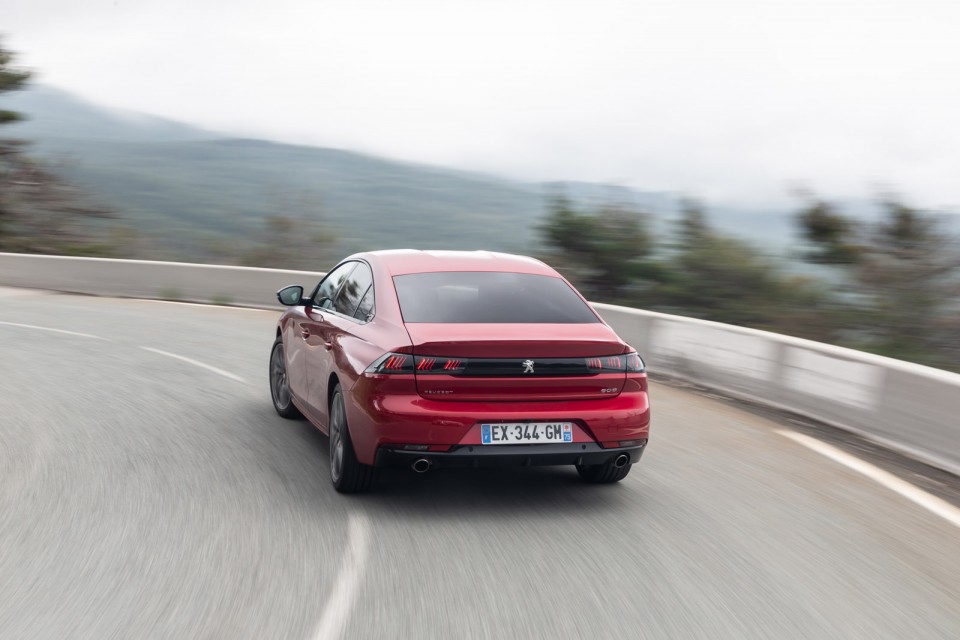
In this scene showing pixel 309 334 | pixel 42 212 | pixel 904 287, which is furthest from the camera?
pixel 42 212

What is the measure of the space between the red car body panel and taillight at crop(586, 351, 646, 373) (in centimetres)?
3

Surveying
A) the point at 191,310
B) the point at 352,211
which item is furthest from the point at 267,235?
the point at 352,211

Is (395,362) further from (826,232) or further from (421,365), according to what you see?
(826,232)

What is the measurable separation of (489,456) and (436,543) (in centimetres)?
59

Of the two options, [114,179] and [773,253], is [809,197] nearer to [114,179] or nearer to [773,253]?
[773,253]

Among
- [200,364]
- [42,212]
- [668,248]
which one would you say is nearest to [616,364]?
[200,364]

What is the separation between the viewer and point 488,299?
6152 mm

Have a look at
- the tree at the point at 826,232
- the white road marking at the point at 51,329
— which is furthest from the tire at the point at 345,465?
the tree at the point at 826,232

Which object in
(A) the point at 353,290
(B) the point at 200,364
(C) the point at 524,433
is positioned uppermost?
(A) the point at 353,290

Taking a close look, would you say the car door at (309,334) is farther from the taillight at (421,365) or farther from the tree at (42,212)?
the tree at (42,212)

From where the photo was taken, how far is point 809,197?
1870 cm

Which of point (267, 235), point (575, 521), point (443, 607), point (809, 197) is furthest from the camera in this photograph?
point (267, 235)

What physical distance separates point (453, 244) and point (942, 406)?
72119 millimetres

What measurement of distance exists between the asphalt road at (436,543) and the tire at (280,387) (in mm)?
193
